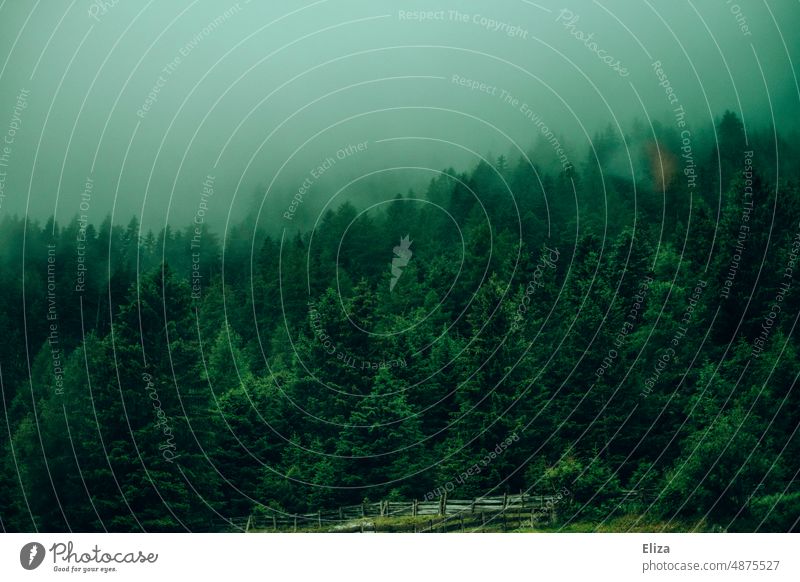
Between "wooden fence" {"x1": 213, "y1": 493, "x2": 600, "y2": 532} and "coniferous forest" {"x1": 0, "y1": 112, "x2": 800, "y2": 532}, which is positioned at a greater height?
"coniferous forest" {"x1": 0, "y1": 112, "x2": 800, "y2": 532}

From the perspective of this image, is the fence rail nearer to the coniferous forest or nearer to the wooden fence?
the wooden fence

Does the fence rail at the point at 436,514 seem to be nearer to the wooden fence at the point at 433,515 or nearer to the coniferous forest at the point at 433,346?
the wooden fence at the point at 433,515

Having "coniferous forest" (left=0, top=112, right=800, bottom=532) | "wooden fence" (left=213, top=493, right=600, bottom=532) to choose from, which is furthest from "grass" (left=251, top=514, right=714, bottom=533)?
"coniferous forest" (left=0, top=112, right=800, bottom=532)

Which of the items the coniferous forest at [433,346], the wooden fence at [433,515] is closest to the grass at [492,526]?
the wooden fence at [433,515]

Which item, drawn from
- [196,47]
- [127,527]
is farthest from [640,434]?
[196,47]

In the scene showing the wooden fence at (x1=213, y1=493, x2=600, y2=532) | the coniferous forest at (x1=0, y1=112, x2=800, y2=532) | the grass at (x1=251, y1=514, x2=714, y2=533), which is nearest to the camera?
the grass at (x1=251, y1=514, x2=714, y2=533)

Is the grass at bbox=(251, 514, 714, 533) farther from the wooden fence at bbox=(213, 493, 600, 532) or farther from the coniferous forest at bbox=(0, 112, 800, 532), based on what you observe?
the coniferous forest at bbox=(0, 112, 800, 532)

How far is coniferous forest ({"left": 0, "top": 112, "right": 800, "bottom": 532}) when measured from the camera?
21688 mm

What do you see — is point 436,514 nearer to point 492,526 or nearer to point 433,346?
point 492,526

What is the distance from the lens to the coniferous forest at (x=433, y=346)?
2169 cm

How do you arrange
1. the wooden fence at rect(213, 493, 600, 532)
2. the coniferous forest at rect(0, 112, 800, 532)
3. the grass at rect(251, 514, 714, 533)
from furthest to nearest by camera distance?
1. the coniferous forest at rect(0, 112, 800, 532)
2. the wooden fence at rect(213, 493, 600, 532)
3. the grass at rect(251, 514, 714, 533)

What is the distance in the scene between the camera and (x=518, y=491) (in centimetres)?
2205

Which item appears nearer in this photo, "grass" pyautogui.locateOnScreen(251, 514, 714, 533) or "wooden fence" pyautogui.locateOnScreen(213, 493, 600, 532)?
→ "grass" pyautogui.locateOnScreen(251, 514, 714, 533)
